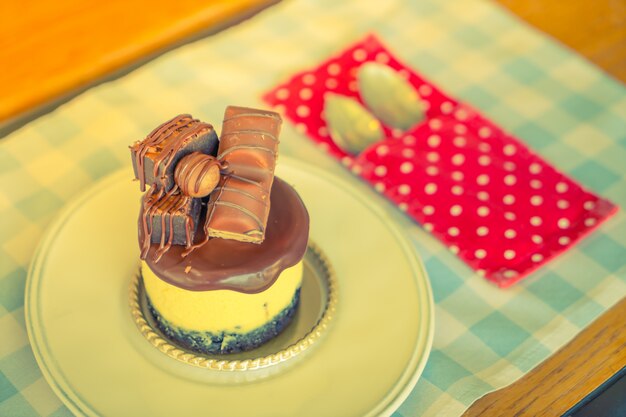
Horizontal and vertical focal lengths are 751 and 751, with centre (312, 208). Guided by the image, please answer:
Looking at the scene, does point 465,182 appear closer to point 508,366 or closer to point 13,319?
point 508,366

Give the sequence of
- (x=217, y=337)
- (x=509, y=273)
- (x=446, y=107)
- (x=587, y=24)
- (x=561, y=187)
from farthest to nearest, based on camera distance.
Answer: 1. (x=587, y=24)
2. (x=446, y=107)
3. (x=561, y=187)
4. (x=509, y=273)
5. (x=217, y=337)

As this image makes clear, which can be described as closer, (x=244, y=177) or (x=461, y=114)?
(x=244, y=177)

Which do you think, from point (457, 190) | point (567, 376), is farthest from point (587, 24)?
point (567, 376)

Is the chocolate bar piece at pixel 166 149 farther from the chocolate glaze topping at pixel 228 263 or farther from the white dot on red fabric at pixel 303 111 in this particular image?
the white dot on red fabric at pixel 303 111

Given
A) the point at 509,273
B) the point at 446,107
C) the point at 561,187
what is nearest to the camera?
the point at 509,273

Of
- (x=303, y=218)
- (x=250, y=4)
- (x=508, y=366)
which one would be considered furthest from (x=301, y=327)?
(x=250, y=4)

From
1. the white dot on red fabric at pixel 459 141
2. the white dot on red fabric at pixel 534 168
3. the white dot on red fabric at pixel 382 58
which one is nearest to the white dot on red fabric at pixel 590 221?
the white dot on red fabric at pixel 534 168

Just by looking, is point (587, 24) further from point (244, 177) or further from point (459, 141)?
point (244, 177)
